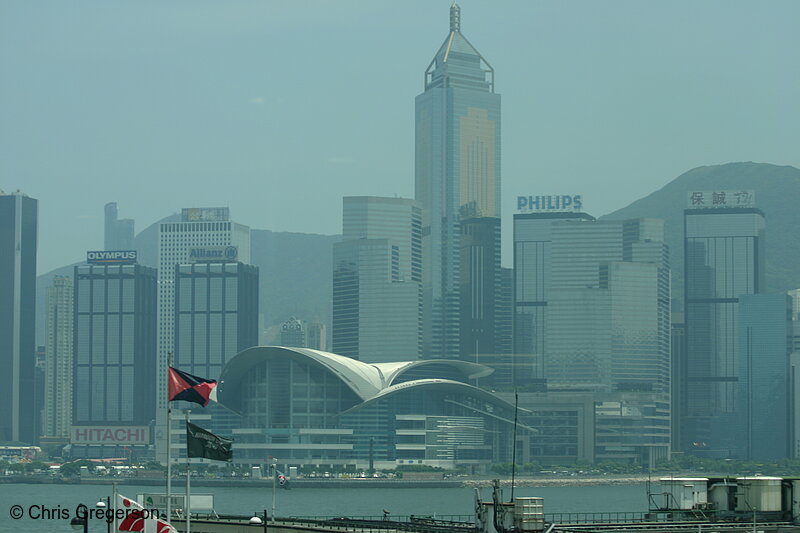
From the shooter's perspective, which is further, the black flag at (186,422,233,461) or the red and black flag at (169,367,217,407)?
the red and black flag at (169,367,217,407)

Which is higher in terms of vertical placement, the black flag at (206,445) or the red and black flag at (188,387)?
the red and black flag at (188,387)

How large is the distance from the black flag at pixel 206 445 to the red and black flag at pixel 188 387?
984 millimetres

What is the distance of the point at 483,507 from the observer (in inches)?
2405

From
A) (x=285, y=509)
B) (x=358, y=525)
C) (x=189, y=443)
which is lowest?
(x=285, y=509)

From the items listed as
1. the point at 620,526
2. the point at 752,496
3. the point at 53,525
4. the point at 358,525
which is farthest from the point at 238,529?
the point at 53,525

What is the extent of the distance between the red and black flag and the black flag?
3.23 ft

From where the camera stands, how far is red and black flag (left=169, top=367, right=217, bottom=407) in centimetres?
5231

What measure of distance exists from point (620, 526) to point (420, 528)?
1208cm

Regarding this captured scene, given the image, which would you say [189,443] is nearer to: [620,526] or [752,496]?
[620,526]

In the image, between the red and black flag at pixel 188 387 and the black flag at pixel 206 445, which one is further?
the red and black flag at pixel 188 387

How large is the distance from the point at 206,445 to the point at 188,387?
6.59 ft

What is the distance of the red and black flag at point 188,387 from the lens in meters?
52.3

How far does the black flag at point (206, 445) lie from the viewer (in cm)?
5206

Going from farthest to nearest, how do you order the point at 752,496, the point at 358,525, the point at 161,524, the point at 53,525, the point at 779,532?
1. the point at 53,525
2. the point at 358,525
3. the point at 752,496
4. the point at 779,532
5. the point at 161,524
